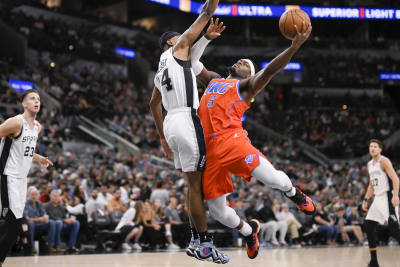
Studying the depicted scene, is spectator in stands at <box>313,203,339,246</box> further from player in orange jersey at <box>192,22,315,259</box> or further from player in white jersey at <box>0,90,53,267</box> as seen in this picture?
player in white jersey at <box>0,90,53,267</box>

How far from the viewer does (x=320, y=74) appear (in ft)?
109

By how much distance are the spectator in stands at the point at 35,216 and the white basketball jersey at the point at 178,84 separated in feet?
20.0

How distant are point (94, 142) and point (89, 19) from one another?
1027cm

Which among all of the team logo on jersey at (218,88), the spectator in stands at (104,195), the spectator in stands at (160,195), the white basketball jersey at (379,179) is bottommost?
the spectator in stands at (160,195)

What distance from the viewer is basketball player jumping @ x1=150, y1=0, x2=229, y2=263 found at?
215 inches

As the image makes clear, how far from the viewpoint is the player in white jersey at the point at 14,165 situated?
18.6ft

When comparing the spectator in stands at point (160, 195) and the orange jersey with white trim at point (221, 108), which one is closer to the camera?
the orange jersey with white trim at point (221, 108)

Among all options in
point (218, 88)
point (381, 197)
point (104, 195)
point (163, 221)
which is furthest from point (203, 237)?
point (104, 195)

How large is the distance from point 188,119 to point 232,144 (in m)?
0.53

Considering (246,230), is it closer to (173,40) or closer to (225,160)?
(225,160)

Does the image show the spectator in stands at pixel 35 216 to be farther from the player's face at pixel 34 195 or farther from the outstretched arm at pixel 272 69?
the outstretched arm at pixel 272 69

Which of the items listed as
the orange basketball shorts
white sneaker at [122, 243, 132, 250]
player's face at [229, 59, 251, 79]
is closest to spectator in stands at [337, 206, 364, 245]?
white sneaker at [122, 243, 132, 250]

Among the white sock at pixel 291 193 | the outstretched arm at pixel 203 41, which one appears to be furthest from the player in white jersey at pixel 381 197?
the outstretched arm at pixel 203 41

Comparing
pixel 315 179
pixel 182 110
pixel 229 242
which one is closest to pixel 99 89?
pixel 315 179
